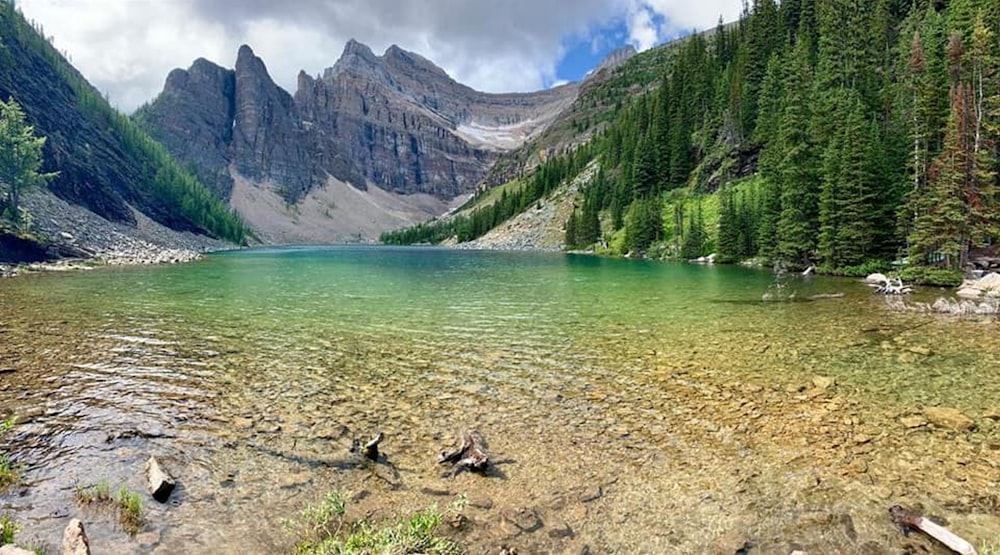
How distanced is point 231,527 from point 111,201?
464ft

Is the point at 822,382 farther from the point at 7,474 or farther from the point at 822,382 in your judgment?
the point at 7,474

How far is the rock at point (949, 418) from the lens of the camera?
34.0ft

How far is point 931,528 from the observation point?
676 cm

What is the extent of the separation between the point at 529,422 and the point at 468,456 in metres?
2.32

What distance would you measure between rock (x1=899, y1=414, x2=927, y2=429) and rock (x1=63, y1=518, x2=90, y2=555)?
14037 mm

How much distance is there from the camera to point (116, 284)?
3916cm

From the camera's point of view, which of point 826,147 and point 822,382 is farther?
point 826,147

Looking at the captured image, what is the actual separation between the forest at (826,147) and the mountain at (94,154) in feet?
364

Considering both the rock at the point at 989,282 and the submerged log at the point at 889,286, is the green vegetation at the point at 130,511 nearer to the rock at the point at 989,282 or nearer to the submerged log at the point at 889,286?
the submerged log at the point at 889,286

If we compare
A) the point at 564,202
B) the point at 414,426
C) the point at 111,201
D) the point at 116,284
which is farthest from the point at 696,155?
the point at 111,201

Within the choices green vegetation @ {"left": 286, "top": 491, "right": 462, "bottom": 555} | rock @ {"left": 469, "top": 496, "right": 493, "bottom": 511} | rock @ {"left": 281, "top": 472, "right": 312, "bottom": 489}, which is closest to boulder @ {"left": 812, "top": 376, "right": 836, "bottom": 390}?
rock @ {"left": 469, "top": 496, "right": 493, "bottom": 511}

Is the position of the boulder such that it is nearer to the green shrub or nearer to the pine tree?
the green shrub

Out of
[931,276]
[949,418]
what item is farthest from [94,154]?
[949,418]

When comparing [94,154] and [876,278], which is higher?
[94,154]
